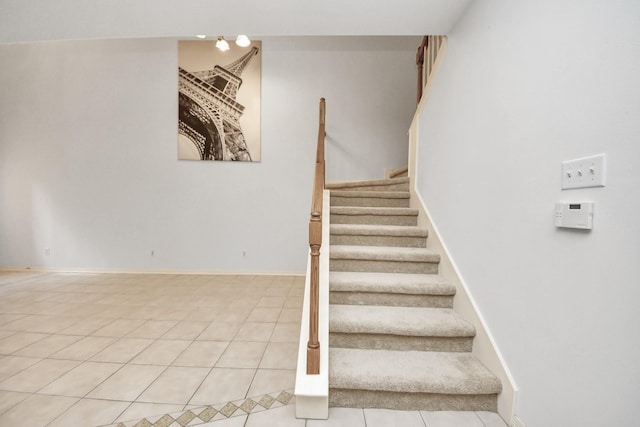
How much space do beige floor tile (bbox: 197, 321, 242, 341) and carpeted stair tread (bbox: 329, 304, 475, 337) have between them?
3.49 feet

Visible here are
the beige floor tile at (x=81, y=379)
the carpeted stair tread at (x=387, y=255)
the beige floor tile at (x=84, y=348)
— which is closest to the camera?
the beige floor tile at (x=81, y=379)

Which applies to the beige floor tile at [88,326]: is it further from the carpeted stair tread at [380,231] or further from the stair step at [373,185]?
the stair step at [373,185]

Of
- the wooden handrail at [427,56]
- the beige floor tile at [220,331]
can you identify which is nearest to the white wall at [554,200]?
the wooden handrail at [427,56]

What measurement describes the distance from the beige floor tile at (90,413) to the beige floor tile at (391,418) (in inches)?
51.8

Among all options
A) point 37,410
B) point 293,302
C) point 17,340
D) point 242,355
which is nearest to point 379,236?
point 293,302

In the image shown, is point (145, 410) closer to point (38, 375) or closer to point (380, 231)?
point (38, 375)

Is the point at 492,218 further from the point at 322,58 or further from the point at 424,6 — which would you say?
the point at 322,58

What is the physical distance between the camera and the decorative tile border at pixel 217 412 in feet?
4.56

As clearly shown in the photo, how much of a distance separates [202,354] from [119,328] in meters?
1.01

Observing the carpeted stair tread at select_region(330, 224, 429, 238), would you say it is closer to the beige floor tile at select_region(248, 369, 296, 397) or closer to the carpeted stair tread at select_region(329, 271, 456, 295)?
the carpeted stair tread at select_region(329, 271, 456, 295)

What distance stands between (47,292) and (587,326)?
4.98 metres

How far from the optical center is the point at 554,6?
115cm

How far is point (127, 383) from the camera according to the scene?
66.7 inches

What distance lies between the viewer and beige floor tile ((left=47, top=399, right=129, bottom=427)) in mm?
1399
